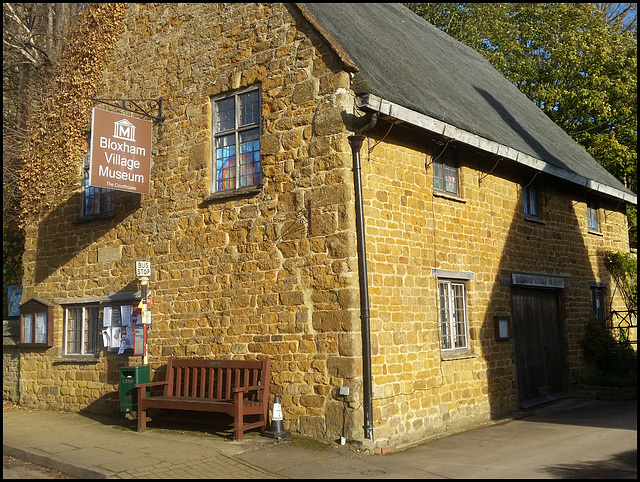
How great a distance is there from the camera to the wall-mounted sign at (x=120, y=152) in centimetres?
1109

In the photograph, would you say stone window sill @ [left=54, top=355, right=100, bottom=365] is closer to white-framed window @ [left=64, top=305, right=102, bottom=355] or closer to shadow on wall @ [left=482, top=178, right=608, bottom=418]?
white-framed window @ [left=64, top=305, right=102, bottom=355]

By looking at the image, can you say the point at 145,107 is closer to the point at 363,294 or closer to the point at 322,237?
the point at 322,237

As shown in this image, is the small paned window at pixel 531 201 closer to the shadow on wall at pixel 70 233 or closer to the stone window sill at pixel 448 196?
the stone window sill at pixel 448 196

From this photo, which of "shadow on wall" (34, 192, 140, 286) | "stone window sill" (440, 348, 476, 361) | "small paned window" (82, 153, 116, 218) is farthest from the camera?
"small paned window" (82, 153, 116, 218)

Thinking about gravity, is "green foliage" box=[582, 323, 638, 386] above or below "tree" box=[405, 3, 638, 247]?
below

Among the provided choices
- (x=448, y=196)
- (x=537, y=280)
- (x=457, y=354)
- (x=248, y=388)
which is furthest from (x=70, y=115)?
(x=537, y=280)

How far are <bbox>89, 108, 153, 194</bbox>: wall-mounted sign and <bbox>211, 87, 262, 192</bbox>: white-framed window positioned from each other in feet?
4.29

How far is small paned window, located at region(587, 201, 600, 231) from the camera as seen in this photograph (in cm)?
1694

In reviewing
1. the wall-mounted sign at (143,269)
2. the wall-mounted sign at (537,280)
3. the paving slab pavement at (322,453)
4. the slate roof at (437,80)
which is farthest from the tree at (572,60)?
the wall-mounted sign at (143,269)

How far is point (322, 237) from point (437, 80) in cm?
520

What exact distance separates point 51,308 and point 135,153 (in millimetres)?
4021

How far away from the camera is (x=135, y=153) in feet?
38.9

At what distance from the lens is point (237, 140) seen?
11.4m

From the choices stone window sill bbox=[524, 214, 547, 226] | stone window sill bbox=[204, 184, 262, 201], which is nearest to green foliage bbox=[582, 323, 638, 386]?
stone window sill bbox=[524, 214, 547, 226]
